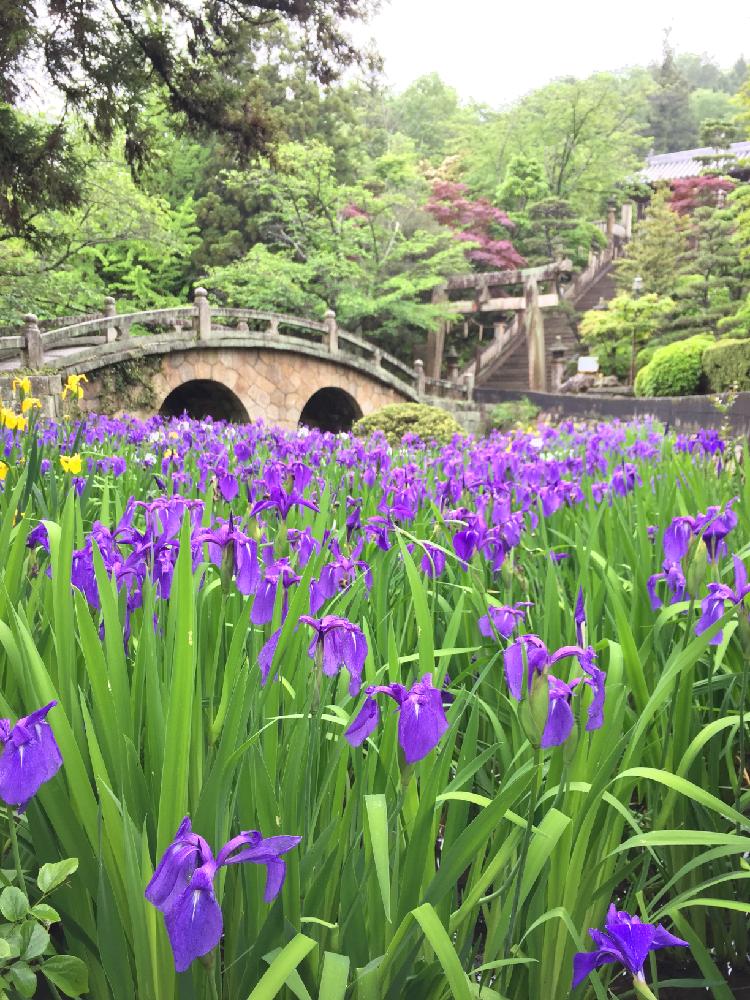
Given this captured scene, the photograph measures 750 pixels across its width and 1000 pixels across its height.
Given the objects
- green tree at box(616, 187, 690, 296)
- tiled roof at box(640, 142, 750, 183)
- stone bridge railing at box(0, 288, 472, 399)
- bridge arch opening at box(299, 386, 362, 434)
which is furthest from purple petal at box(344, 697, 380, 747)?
tiled roof at box(640, 142, 750, 183)

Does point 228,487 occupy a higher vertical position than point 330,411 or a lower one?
lower

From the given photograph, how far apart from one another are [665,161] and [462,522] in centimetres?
5503

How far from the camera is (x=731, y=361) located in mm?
15008

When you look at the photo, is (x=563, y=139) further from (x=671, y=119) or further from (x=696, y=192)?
(x=671, y=119)

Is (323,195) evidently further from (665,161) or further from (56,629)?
(665,161)

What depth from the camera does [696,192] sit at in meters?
31.3

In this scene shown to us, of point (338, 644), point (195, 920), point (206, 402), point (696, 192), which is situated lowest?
point (195, 920)

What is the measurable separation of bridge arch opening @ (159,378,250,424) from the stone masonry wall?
1.20 feet

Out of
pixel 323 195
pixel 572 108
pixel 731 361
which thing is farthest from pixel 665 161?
pixel 731 361

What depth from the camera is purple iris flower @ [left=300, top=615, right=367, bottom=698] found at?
1047 mm

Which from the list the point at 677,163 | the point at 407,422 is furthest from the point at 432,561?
the point at 677,163

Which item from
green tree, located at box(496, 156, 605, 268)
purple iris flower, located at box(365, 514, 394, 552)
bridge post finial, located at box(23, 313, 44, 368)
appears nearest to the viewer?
purple iris flower, located at box(365, 514, 394, 552)

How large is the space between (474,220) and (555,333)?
187 inches

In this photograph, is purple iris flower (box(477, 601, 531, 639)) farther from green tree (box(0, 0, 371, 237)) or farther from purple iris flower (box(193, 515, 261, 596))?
green tree (box(0, 0, 371, 237))
